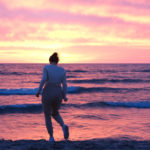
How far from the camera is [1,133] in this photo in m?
6.45

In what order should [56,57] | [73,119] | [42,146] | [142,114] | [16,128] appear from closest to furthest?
[42,146] < [56,57] < [16,128] < [73,119] < [142,114]

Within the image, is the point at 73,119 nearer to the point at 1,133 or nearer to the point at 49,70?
the point at 1,133

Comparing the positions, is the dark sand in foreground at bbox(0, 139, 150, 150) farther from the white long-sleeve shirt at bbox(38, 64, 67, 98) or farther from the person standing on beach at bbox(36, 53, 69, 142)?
the white long-sleeve shirt at bbox(38, 64, 67, 98)

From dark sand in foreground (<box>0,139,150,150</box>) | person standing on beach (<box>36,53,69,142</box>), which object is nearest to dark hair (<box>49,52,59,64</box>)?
person standing on beach (<box>36,53,69,142</box>)

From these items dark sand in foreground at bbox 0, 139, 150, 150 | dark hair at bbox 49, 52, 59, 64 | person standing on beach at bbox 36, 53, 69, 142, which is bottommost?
dark sand in foreground at bbox 0, 139, 150, 150

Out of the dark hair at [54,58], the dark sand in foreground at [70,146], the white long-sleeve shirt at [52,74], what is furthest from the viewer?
the dark hair at [54,58]

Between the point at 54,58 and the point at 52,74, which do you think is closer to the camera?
the point at 52,74

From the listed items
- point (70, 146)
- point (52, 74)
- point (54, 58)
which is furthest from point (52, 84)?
point (70, 146)

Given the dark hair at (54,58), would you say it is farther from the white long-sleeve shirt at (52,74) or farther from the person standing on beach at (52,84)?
the white long-sleeve shirt at (52,74)

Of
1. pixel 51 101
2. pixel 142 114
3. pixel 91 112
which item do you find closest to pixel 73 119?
pixel 91 112

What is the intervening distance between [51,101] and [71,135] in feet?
6.45

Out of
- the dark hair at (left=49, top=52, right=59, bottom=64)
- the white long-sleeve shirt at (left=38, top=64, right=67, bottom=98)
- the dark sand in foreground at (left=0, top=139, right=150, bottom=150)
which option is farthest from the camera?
the dark hair at (left=49, top=52, right=59, bottom=64)

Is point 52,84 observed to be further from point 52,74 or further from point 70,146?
point 70,146

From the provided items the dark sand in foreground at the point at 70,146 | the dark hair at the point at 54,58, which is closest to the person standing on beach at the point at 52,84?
the dark hair at the point at 54,58
